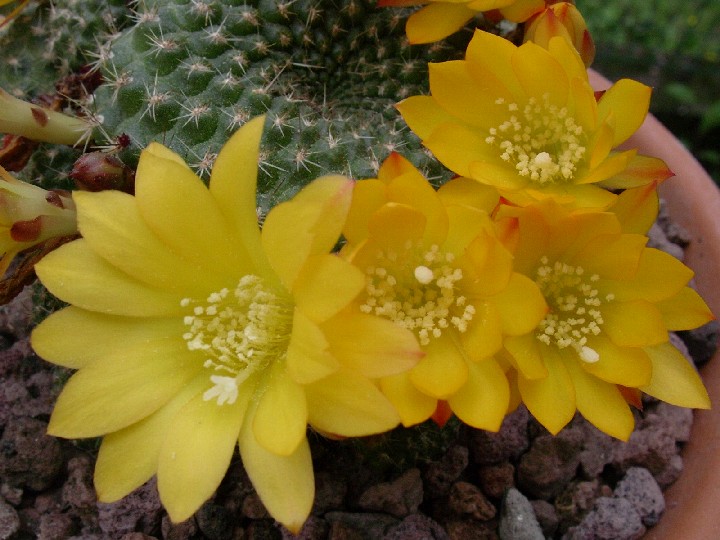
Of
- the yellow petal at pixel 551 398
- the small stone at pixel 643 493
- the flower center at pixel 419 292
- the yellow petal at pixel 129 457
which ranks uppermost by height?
the flower center at pixel 419 292

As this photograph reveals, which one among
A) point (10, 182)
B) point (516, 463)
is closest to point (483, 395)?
point (516, 463)

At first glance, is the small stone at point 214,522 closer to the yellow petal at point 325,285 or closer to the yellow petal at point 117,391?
the yellow petal at point 117,391

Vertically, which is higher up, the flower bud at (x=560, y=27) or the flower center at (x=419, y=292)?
the flower bud at (x=560, y=27)

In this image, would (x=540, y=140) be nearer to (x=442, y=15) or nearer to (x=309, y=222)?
(x=442, y=15)

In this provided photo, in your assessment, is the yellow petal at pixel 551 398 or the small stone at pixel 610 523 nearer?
the yellow petal at pixel 551 398

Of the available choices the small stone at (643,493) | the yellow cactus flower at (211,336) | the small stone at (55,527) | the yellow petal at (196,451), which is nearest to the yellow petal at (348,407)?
the yellow cactus flower at (211,336)

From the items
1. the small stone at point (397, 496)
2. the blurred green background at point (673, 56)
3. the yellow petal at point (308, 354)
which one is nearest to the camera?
the yellow petal at point (308, 354)

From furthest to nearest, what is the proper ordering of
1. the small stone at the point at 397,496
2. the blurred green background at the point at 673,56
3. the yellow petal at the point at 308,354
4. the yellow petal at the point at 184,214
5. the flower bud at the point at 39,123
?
the blurred green background at the point at 673,56 → the small stone at the point at 397,496 → the flower bud at the point at 39,123 → the yellow petal at the point at 184,214 → the yellow petal at the point at 308,354

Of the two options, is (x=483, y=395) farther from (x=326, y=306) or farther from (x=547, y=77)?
(x=547, y=77)
